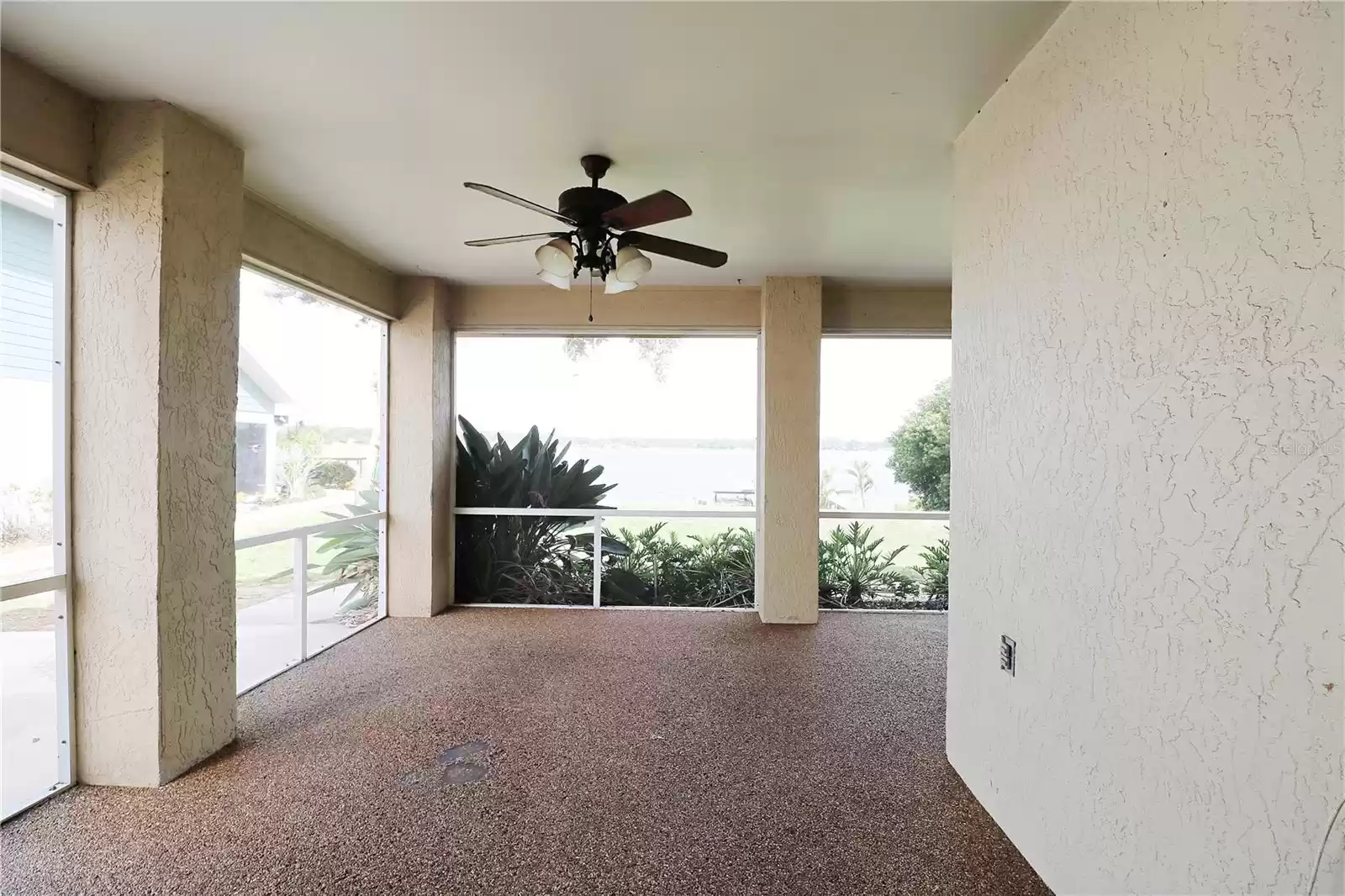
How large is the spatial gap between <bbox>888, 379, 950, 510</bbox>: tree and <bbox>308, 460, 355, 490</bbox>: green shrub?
4.36 meters

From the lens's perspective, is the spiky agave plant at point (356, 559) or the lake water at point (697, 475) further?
the lake water at point (697, 475)

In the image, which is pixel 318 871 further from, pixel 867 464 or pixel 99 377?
pixel 867 464

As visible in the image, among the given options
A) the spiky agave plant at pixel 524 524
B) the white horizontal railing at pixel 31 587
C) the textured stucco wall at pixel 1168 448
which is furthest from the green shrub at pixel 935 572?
the white horizontal railing at pixel 31 587

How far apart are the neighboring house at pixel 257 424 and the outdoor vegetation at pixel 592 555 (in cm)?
167

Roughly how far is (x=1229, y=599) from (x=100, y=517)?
3.41 m

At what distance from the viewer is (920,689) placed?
302cm

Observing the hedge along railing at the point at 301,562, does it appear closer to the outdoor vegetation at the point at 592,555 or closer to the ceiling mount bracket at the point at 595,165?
the outdoor vegetation at the point at 592,555

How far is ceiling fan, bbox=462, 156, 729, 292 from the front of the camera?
2260mm

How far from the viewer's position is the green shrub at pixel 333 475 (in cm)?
350

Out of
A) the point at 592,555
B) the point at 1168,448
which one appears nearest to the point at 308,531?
the point at 592,555

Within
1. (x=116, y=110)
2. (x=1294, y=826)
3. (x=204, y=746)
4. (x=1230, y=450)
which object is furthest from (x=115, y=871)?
(x=1230, y=450)

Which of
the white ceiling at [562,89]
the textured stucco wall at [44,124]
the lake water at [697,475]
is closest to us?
the white ceiling at [562,89]

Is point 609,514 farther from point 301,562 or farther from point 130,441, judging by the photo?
point 130,441

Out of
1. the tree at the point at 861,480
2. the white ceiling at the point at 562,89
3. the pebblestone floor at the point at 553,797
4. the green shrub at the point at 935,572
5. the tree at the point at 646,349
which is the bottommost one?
the pebblestone floor at the point at 553,797
